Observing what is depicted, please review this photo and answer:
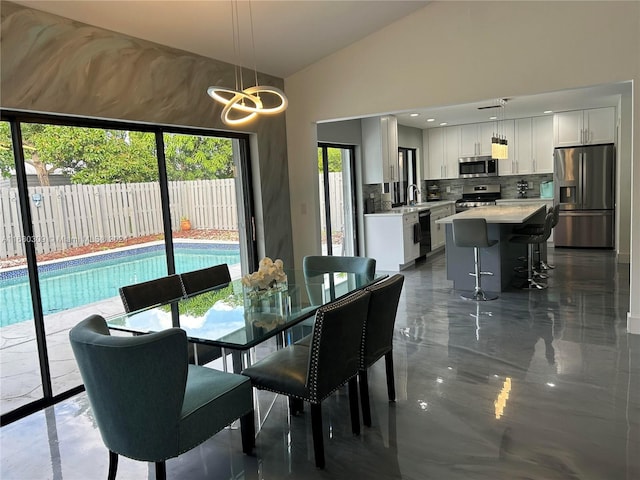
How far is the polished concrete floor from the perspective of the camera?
2.38 metres

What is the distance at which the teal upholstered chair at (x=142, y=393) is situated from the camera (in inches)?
73.4

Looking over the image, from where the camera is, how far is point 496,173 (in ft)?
31.1

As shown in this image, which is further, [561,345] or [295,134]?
[295,134]

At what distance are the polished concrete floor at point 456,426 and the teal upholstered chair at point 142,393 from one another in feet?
1.66

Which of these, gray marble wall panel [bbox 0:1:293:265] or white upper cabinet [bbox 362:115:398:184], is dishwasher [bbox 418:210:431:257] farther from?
gray marble wall panel [bbox 0:1:293:265]

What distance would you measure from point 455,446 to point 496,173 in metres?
7.91

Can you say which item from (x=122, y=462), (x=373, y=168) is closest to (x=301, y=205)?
(x=373, y=168)

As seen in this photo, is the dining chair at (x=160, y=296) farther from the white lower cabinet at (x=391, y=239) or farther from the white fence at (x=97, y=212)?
the white lower cabinet at (x=391, y=239)

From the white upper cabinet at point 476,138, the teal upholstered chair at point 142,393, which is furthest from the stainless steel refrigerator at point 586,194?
the teal upholstered chair at point 142,393

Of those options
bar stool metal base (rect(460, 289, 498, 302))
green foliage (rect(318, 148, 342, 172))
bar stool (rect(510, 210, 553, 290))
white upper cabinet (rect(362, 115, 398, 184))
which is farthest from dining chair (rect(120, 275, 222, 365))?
white upper cabinet (rect(362, 115, 398, 184))

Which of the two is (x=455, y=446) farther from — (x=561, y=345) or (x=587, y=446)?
(x=561, y=345)

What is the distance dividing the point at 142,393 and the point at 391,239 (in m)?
5.87

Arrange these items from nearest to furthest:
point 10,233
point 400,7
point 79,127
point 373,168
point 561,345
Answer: point 10,233
point 79,127
point 561,345
point 400,7
point 373,168

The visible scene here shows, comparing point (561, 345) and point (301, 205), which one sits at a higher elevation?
point (301, 205)
